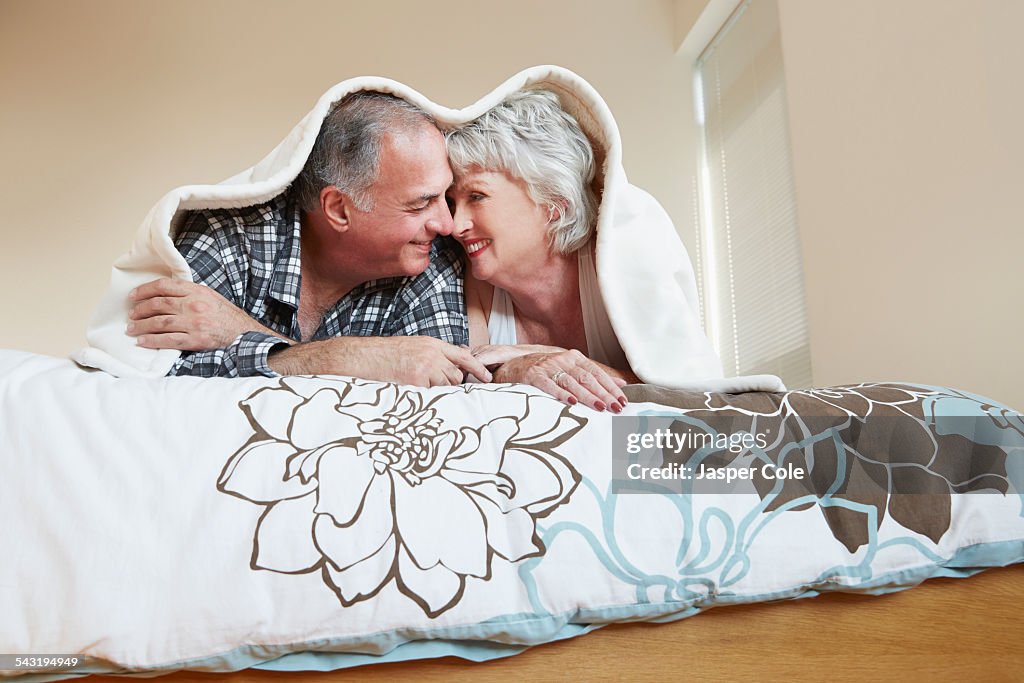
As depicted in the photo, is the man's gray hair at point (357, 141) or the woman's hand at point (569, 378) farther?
the man's gray hair at point (357, 141)

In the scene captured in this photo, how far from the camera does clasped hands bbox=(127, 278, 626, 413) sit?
1.23 meters

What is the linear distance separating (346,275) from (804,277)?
1.33m

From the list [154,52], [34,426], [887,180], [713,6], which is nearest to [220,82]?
[154,52]

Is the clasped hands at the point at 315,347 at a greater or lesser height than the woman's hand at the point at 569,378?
greater

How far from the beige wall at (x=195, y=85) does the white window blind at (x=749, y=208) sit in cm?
16

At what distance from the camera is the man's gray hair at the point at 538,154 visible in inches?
59.7

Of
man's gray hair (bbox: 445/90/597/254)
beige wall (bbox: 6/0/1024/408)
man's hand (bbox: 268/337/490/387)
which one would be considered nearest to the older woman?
man's gray hair (bbox: 445/90/597/254)

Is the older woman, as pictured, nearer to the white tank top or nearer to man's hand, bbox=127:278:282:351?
the white tank top

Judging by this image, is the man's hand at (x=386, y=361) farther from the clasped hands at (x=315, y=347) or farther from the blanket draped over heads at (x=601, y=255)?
the blanket draped over heads at (x=601, y=255)

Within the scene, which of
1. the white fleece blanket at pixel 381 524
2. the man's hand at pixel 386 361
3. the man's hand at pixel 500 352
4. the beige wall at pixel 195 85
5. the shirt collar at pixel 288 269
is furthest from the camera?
the beige wall at pixel 195 85

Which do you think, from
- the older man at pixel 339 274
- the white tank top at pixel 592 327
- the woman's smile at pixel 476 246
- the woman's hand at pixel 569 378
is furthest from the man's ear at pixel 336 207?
the woman's hand at pixel 569 378

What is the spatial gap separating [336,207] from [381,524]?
91 cm

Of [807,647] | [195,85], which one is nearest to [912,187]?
[807,647]

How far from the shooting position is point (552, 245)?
5.10 feet
